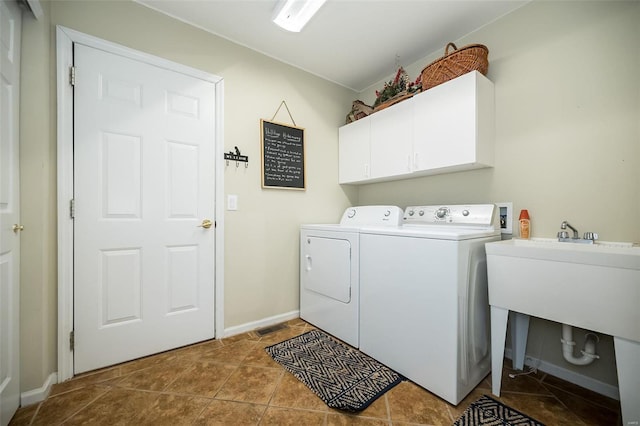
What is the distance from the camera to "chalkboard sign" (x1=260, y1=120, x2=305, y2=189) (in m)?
2.32

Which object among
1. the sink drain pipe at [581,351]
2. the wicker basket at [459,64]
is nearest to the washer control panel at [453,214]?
the sink drain pipe at [581,351]

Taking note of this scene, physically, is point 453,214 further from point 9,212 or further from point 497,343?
point 9,212

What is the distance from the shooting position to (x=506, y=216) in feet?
6.02

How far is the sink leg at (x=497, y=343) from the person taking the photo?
141 cm

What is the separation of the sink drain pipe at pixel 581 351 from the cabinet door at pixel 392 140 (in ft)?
4.64

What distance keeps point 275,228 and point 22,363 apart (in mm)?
1672

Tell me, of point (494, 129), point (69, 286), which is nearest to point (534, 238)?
point (494, 129)

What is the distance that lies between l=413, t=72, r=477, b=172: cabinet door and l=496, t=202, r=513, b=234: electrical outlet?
420 mm

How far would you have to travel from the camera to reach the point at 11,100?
4.21 feet

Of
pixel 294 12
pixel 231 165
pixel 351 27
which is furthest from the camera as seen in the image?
pixel 231 165

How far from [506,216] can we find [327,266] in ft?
4.45

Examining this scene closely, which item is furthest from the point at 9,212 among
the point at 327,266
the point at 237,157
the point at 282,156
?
the point at 327,266

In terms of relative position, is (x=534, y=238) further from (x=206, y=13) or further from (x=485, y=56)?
(x=206, y=13)

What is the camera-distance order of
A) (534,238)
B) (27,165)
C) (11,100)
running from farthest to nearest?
(534,238), (27,165), (11,100)
